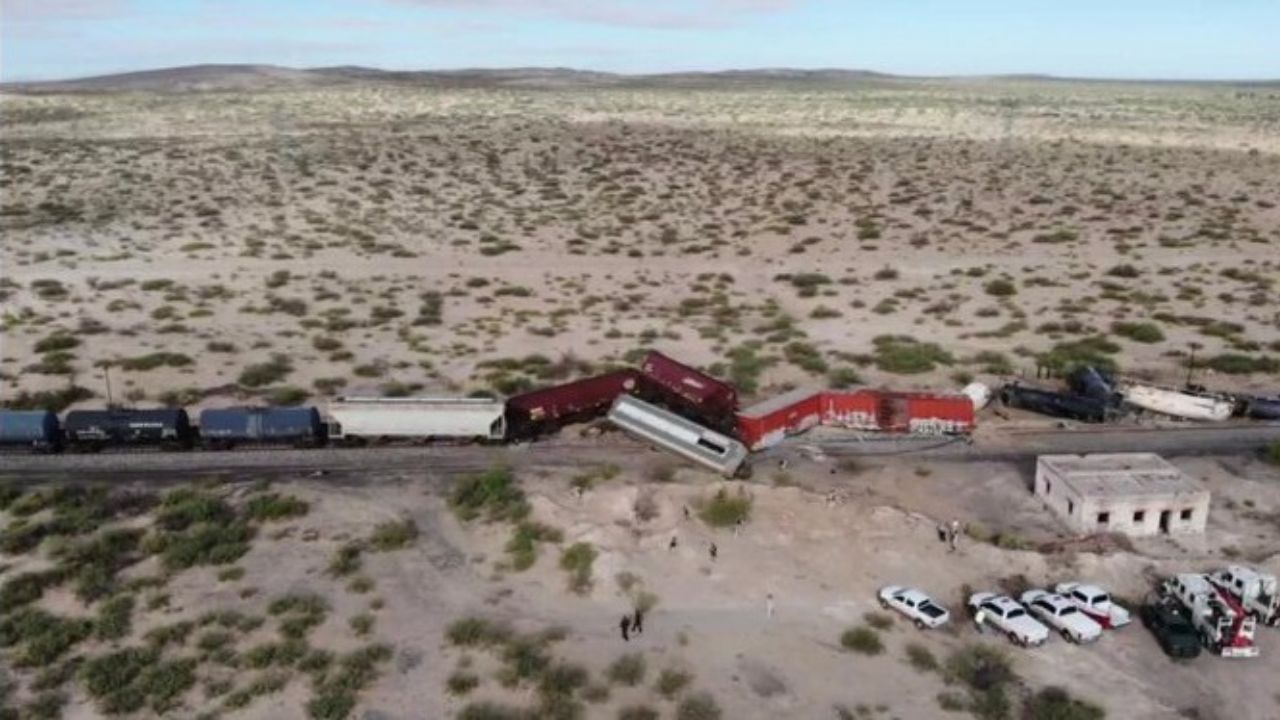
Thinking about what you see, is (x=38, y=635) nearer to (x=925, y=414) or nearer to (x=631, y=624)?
(x=631, y=624)

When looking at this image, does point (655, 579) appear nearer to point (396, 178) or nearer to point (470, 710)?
point (470, 710)

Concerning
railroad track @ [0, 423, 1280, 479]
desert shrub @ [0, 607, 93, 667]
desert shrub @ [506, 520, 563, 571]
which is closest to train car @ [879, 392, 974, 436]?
railroad track @ [0, 423, 1280, 479]

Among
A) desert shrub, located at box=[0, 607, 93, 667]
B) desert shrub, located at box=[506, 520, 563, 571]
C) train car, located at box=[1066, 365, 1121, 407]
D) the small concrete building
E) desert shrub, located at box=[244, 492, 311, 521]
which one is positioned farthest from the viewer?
train car, located at box=[1066, 365, 1121, 407]

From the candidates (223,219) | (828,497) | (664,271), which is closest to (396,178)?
(223,219)

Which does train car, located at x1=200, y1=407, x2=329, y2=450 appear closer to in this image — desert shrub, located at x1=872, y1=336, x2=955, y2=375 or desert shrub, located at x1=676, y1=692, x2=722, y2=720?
desert shrub, located at x1=676, y1=692, x2=722, y2=720

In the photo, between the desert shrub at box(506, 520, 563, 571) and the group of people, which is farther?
the desert shrub at box(506, 520, 563, 571)

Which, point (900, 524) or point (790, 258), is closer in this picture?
point (900, 524)
